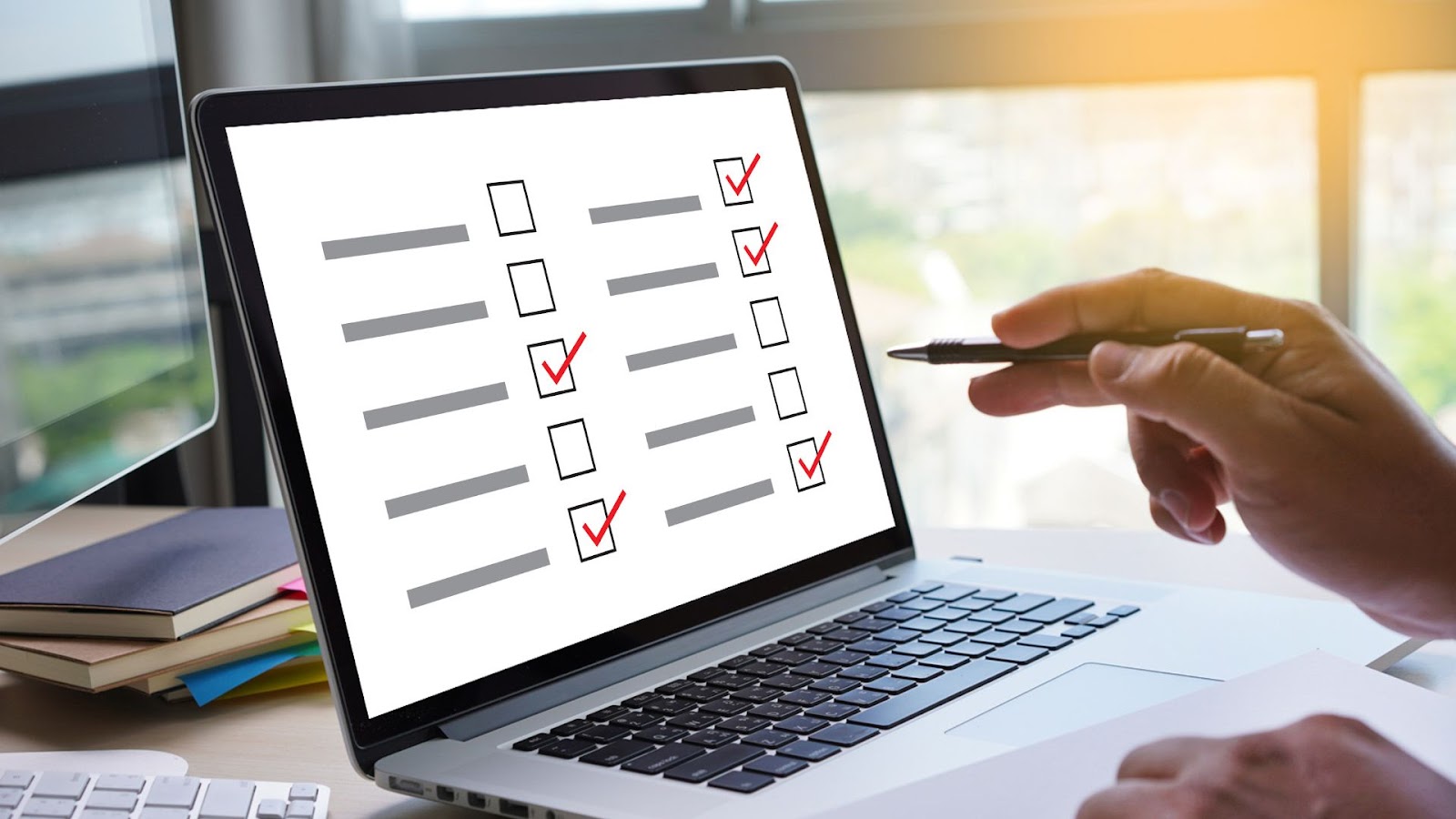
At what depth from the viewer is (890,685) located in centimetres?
61

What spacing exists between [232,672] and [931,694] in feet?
1.16

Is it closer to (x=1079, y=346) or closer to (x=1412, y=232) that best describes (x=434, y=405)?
(x=1079, y=346)

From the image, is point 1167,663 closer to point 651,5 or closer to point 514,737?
point 514,737

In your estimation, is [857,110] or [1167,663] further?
[857,110]

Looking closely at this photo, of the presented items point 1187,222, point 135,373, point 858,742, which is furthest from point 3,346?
point 1187,222

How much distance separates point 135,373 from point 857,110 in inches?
55.5

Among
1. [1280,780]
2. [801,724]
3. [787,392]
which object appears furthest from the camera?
[787,392]

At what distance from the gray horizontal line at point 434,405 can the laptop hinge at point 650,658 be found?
0.44 feet

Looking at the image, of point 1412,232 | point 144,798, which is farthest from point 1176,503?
point 1412,232

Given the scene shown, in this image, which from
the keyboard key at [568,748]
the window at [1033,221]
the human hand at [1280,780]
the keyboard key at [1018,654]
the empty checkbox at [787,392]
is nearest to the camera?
the human hand at [1280,780]

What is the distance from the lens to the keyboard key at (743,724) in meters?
0.56

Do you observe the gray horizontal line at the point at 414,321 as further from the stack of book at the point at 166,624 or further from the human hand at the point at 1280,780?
the human hand at the point at 1280,780

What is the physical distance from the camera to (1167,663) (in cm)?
64

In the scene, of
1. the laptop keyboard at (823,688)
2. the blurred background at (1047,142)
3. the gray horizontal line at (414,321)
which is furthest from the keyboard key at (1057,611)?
the blurred background at (1047,142)
